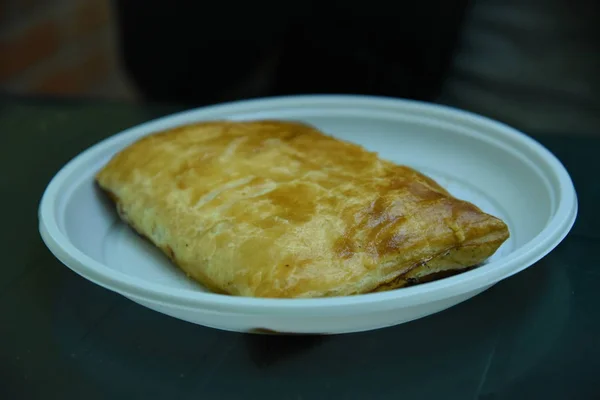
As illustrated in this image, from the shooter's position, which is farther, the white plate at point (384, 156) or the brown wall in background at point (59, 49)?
the brown wall in background at point (59, 49)

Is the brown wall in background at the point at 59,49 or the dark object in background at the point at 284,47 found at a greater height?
the dark object in background at the point at 284,47

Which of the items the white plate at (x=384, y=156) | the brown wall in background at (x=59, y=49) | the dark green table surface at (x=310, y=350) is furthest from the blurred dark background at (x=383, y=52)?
the dark green table surface at (x=310, y=350)

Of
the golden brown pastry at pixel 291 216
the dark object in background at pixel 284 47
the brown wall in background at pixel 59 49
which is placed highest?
the golden brown pastry at pixel 291 216

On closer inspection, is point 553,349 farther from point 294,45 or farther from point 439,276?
Result: point 294,45

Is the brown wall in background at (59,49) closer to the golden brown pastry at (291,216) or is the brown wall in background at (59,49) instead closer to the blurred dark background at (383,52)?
→ the blurred dark background at (383,52)

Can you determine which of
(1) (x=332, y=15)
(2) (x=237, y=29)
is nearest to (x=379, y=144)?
(1) (x=332, y=15)

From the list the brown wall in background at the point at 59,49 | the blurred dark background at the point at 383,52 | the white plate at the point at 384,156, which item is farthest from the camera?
the brown wall in background at the point at 59,49

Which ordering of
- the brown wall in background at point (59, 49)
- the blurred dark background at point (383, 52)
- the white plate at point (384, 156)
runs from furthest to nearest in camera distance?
1. the brown wall in background at point (59, 49)
2. the blurred dark background at point (383, 52)
3. the white plate at point (384, 156)

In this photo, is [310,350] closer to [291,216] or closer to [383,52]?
[291,216]

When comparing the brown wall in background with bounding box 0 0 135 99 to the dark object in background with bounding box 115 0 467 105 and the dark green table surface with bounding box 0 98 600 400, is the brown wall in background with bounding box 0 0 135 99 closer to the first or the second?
the dark object in background with bounding box 115 0 467 105
